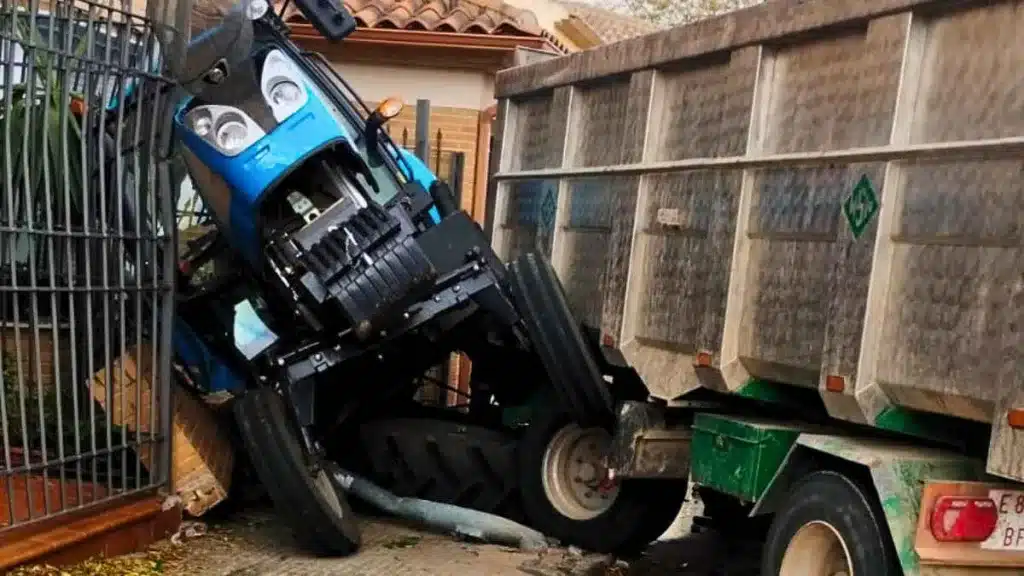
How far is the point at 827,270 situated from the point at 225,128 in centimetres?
297

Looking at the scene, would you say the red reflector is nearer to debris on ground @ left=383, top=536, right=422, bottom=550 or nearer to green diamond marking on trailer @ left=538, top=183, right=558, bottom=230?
debris on ground @ left=383, top=536, right=422, bottom=550

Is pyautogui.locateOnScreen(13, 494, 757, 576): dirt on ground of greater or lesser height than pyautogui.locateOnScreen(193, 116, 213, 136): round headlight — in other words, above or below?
below

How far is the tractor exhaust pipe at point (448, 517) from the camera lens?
677 centimetres

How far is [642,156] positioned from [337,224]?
1529 mm

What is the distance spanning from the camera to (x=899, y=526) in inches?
166

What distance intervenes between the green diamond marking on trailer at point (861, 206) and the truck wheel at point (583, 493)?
2273 mm

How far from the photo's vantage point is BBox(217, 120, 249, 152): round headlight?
6113mm

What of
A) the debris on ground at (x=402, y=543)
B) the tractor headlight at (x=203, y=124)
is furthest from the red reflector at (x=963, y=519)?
the tractor headlight at (x=203, y=124)

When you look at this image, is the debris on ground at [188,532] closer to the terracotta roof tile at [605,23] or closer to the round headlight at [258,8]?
the round headlight at [258,8]

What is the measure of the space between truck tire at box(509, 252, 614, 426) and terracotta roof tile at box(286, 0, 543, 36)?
4.38 meters

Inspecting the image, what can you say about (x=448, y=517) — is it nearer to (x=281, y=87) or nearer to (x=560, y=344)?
(x=560, y=344)

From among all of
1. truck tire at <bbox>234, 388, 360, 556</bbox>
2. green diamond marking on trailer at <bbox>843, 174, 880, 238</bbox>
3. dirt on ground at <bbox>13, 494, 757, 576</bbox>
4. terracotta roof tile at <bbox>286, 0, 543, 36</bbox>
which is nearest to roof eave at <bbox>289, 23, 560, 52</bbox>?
terracotta roof tile at <bbox>286, 0, 543, 36</bbox>

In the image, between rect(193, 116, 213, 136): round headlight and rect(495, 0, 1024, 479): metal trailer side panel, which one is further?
rect(193, 116, 213, 136): round headlight

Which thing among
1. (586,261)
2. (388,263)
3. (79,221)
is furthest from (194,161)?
(586,261)
